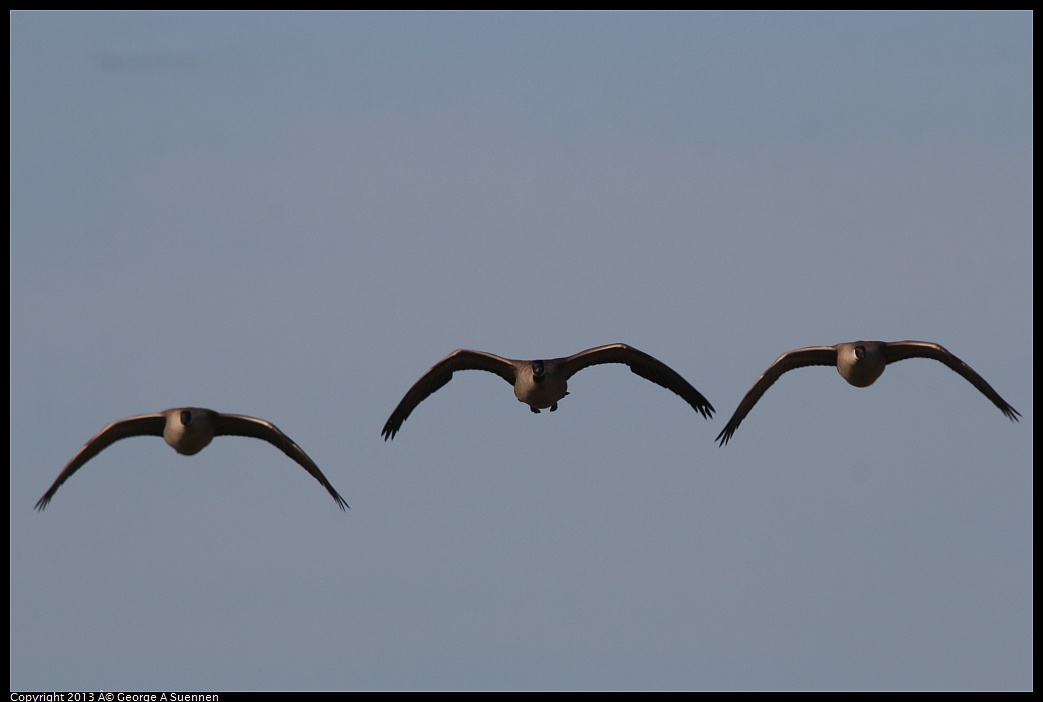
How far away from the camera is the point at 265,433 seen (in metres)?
37.0

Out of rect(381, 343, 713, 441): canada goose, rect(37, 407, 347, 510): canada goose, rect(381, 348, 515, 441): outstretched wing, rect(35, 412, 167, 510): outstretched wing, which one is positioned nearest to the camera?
rect(37, 407, 347, 510): canada goose

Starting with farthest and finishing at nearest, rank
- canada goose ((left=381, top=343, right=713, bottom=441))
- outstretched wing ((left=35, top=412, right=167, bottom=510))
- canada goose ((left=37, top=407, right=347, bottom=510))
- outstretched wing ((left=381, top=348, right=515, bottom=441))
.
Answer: outstretched wing ((left=381, top=348, right=515, bottom=441)) < canada goose ((left=381, top=343, right=713, bottom=441)) < outstretched wing ((left=35, top=412, right=167, bottom=510)) < canada goose ((left=37, top=407, right=347, bottom=510))

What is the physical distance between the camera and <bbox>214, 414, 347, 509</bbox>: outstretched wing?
120ft

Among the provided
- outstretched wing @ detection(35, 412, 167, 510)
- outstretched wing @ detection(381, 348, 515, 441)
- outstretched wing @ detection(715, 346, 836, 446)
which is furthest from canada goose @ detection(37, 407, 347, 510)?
outstretched wing @ detection(715, 346, 836, 446)

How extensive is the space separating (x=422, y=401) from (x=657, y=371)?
4.98 meters

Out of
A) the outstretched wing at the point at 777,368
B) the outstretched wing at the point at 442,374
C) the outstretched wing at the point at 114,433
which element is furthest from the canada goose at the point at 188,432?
the outstretched wing at the point at 777,368

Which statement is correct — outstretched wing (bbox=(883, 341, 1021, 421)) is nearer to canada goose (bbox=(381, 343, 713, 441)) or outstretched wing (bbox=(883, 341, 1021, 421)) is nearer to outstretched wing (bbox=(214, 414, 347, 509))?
canada goose (bbox=(381, 343, 713, 441))

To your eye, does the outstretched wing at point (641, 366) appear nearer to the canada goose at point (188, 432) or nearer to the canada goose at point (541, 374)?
the canada goose at point (541, 374)

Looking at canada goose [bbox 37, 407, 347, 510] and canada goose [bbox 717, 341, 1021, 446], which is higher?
canada goose [bbox 717, 341, 1021, 446]

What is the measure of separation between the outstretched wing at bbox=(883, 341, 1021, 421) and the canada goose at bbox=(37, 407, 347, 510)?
37.0 ft

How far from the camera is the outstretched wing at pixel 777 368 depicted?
40844 millimetres

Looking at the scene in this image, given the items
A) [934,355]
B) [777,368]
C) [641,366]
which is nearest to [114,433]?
[641,366]

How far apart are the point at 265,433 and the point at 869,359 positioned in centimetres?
1175

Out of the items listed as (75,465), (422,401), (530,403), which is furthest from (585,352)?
(75,465)
